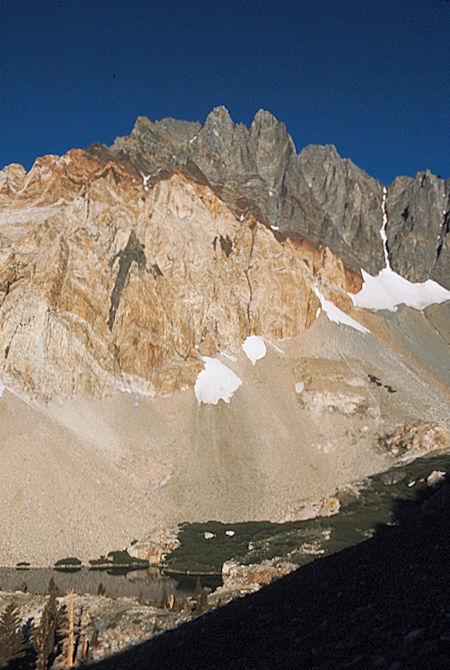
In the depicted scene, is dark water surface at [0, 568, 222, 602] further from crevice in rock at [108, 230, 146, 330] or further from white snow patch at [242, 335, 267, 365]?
white snow patch at [242, 335, 267, 365]

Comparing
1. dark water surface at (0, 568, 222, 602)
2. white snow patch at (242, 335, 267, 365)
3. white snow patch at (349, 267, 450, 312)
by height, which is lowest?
dark water surface at (0, 568, 222, 602)

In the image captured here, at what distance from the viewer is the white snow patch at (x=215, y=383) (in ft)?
254

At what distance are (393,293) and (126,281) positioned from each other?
8067 cm

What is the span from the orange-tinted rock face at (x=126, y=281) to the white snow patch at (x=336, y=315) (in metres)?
3.93

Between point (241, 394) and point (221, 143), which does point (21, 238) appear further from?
point (221, 143)

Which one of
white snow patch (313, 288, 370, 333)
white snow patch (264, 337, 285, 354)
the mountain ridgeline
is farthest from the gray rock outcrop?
white snow patch (264, 337, 285, 354)

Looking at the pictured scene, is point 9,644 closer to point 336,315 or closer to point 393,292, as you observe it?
point 336,315

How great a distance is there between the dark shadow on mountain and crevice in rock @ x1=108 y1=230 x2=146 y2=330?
65.8 metres

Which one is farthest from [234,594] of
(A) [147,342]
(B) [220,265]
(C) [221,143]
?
(C) [221,143]

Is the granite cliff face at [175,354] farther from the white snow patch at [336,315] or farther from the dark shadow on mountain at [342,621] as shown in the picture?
the dark shadow on mountain at [342,621]

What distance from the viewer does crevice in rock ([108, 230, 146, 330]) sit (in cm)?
8187

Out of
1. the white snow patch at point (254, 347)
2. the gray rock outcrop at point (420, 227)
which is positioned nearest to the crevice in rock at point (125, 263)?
the white snow patch at point (254, 347)

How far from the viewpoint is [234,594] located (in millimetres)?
29750

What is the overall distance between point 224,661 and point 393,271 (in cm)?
14916
